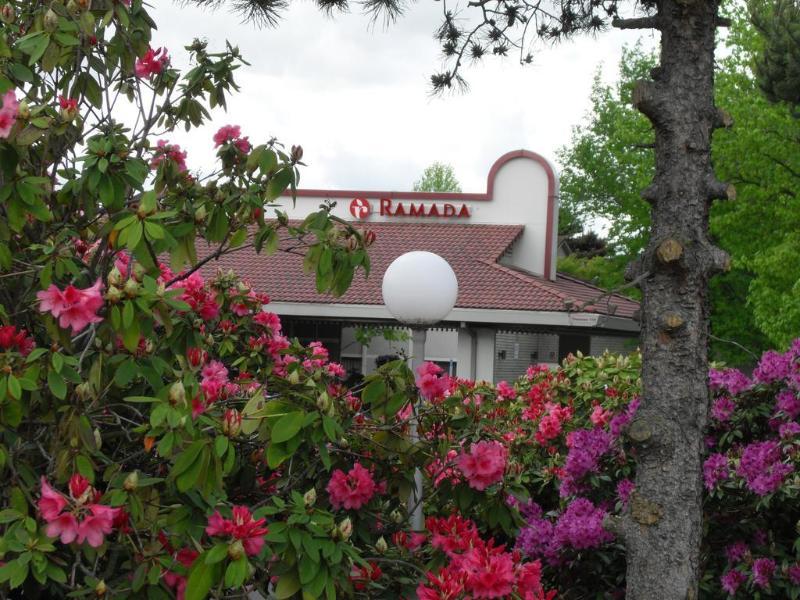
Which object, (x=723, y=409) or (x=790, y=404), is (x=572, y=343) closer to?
(x=723, y=409)

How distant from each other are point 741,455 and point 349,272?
8.37ft

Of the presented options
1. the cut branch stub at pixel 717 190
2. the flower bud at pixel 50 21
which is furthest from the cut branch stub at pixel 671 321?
the flower bud at pixel 50 21

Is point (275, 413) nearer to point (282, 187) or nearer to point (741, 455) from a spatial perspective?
point (282, 187)

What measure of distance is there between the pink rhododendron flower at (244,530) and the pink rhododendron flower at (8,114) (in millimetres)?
1337

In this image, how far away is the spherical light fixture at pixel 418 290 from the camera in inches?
191

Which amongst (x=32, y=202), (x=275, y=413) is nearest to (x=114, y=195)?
(x=32, y=202)

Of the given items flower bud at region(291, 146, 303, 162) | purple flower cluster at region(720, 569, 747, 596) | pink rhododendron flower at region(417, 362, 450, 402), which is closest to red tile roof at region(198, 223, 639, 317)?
purple flower cluster at region(720, 569, 747, 596)

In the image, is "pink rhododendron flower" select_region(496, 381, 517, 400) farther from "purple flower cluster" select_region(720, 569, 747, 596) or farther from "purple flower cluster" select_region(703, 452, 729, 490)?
"purple flower cluster" select_region(720, 569, 747, 596)

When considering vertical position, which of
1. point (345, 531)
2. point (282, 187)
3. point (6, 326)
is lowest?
point (345, 531)

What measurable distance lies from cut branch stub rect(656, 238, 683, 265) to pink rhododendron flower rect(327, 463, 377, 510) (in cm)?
156

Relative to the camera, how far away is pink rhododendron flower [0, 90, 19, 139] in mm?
3133

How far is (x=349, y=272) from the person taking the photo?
12.3ft

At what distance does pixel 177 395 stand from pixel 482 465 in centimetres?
144

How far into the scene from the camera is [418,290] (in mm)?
4852
